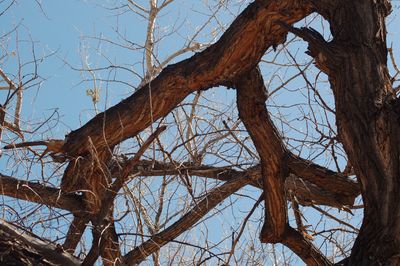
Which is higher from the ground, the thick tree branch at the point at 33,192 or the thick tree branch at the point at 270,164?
the thick tree branch at the point at 270,164

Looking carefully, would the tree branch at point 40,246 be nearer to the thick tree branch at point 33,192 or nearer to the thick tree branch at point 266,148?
the thick tree branch at point 33,192

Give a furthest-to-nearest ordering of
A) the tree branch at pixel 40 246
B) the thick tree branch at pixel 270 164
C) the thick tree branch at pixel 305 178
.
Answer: the thick tree branch at pixel 305 178
the thick tree branch at pixel 270 164
the tree branch at pixel 40 246

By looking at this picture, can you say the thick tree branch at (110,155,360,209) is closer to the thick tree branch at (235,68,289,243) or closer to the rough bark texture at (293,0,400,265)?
the thick tree branch at (235,68,289,243)

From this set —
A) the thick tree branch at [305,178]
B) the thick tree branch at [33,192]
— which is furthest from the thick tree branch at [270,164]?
the thick tree branch at [33,192]

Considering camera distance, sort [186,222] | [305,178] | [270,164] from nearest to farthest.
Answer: [270,164] → [305,178] → [186,222]

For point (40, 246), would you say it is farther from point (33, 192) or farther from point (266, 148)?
point (266, 148)

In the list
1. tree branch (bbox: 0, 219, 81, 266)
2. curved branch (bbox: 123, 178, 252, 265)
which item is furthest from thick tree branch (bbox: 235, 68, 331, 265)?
tree branch (bbox: 0, 219, 81, 266)

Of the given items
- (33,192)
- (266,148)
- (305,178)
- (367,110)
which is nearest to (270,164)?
(266,148)

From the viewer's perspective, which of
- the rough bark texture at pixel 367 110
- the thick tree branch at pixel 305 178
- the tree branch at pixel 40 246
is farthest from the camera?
the thick tree branch at pixel 305 178

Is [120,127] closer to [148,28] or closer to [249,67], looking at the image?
[249,67]

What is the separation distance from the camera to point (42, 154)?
12.8 ft

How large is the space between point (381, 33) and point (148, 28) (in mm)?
5141

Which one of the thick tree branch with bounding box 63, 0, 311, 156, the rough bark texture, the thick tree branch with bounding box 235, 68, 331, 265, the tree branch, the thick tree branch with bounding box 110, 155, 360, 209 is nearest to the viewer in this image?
the rough bark texture

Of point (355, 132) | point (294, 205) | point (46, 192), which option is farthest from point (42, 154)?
point (355, 132)
